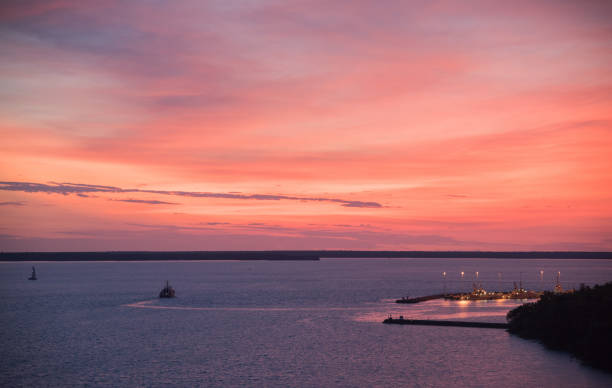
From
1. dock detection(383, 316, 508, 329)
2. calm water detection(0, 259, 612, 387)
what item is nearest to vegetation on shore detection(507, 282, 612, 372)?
calm water detection(0, 259, 612, 387)

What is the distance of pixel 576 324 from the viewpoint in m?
69.4

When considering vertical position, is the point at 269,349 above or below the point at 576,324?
below

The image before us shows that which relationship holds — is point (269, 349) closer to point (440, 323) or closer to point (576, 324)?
point (440, 323)

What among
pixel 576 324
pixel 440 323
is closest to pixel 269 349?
pixel 440 323

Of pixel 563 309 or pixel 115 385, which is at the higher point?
pixel 563 309

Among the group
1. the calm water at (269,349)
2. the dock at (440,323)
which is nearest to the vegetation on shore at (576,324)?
the calm water at (269,349)

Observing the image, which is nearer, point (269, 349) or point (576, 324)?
point (576, 324)

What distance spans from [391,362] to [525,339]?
22.8 metres

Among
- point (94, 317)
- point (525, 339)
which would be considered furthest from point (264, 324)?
point (525, 339)

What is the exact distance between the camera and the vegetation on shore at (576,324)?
61188 mm

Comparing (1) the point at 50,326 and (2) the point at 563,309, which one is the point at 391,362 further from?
(1) the point at 50,326

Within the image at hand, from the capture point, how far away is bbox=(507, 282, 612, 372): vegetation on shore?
61.2 metres

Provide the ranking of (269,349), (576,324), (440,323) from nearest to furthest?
1. (576,324)
2. (269,349)
3. (440,323)

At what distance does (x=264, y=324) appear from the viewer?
102688mm
